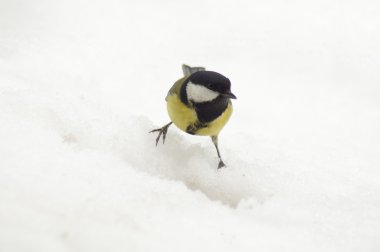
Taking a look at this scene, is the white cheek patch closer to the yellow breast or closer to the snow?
the yellow breast

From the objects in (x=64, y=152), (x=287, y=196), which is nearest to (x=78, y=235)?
(x=64, y=152)

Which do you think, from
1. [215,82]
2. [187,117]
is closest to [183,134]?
[187,117]

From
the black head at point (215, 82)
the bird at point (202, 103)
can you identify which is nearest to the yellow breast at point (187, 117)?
the bird at point (202, 103)

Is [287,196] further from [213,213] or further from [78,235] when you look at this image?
[78,235]

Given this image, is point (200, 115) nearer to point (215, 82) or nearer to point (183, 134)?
point (215, 82)

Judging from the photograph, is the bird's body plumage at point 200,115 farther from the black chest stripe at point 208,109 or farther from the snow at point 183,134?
the snow at point 183,134
